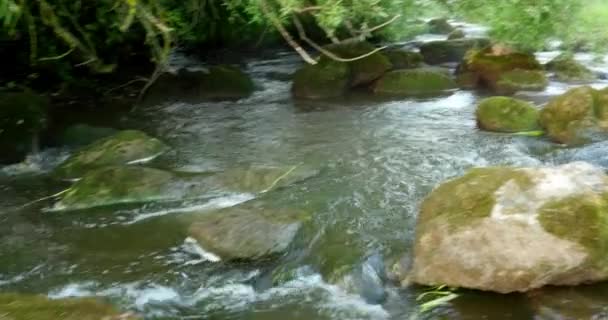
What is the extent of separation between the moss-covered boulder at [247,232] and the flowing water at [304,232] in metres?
0.11

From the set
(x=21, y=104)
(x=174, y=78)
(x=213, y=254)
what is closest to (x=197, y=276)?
(x=213, y=254)

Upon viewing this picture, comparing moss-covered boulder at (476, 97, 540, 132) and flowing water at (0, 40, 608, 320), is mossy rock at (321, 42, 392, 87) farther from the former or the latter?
moss-covered boulder at (476, 97, 540, 132)

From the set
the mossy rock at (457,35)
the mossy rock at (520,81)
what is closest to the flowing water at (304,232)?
the mossy rock at (520,81)

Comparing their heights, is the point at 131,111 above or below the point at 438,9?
below

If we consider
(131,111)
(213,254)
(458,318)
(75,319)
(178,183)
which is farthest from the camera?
(131,111)

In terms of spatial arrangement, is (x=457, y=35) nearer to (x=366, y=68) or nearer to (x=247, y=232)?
(x=366, y=68)

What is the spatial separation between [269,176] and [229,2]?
9.54ft

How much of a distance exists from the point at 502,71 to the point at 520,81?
413 mm

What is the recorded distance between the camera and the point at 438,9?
11062 millimetres

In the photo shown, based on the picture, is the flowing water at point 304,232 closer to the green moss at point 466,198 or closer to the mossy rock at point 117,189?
the mossy rock at point 117,189

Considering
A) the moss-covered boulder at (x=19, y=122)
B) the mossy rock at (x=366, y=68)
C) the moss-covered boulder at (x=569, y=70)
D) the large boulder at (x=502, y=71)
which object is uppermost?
the moss-covered boulder at (x=19, y=122)

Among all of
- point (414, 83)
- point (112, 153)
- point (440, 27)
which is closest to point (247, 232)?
point (112, 153)

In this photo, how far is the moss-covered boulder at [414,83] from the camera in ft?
39.6

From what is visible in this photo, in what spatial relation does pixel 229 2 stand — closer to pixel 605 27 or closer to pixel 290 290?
pixel 290 290
